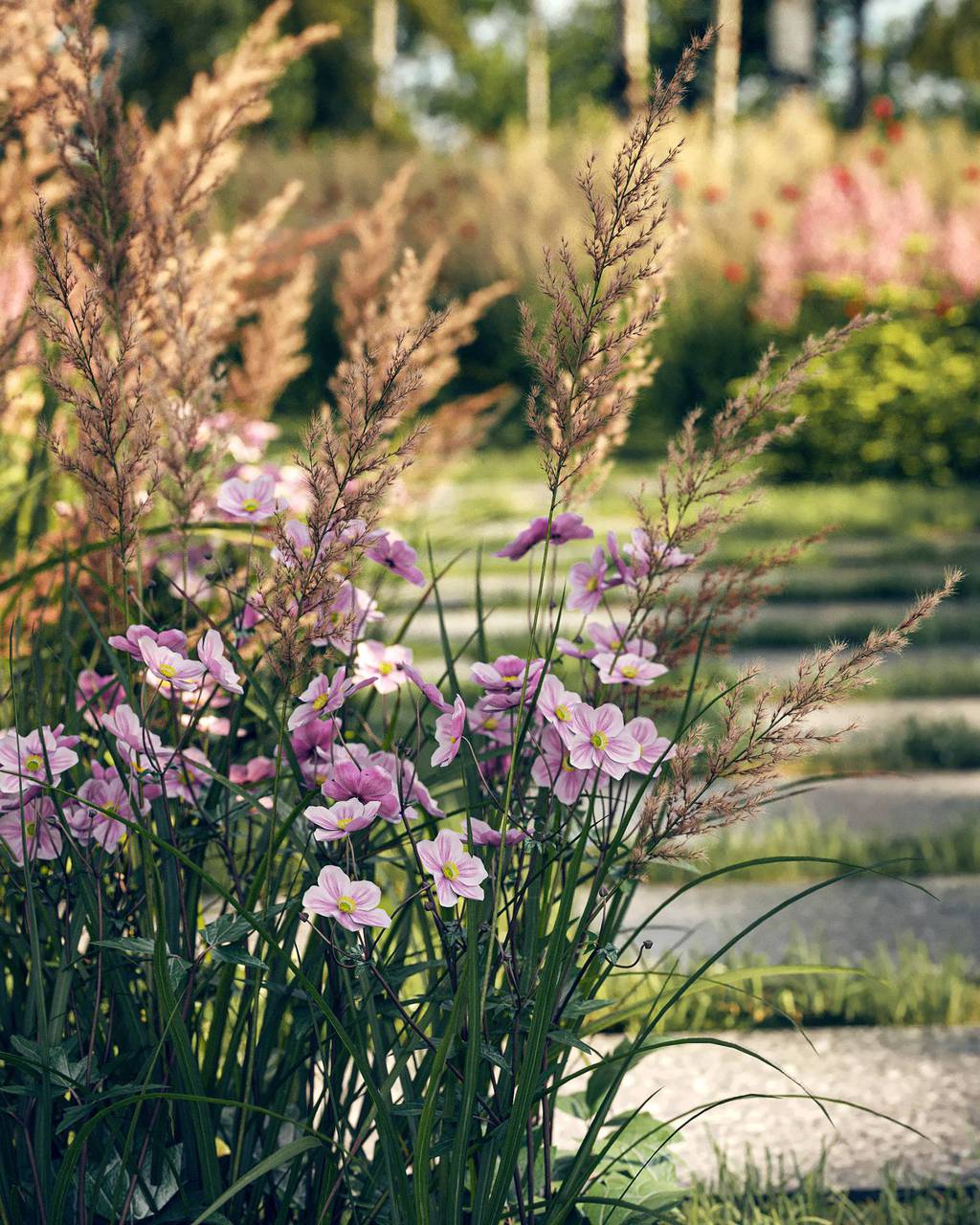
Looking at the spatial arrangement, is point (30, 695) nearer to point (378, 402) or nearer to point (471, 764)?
point (471, 764)

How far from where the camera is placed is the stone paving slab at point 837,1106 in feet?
5.17

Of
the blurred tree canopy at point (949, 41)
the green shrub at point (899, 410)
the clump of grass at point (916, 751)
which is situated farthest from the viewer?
the blurred tree canopy at point (949, 41)

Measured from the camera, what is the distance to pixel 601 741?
1.10m

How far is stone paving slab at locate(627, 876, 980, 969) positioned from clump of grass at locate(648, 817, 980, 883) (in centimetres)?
3

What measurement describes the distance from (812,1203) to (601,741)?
0.68 m

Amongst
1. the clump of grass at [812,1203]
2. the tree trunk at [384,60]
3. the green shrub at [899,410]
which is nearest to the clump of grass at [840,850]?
the clump of grass at [812,1203]

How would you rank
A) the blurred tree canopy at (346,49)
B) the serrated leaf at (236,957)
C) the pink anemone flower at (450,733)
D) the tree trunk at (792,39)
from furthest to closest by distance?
the blurred tree canopy at (346,49)
the tree trunk at (792,39)
the pink anemone flower at (450,733)
the serrated leaf at (236,957)

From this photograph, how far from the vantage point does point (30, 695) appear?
147 centimetres

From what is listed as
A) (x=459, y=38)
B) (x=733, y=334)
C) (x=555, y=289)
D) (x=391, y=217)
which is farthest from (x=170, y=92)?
(x=555, y=289)

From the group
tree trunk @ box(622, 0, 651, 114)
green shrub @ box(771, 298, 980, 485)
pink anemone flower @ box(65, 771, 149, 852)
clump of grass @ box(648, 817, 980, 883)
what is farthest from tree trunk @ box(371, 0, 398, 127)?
pink anemone flower @ box(65, 771, 149, 852)

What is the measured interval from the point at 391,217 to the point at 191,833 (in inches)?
51.4

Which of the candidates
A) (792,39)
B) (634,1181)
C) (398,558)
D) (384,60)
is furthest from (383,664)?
(384,60)

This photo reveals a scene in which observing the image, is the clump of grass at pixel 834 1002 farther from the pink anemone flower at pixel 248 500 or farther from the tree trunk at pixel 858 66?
the tree trunk at pixel 858 66

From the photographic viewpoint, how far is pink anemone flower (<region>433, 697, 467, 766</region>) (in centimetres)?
108
